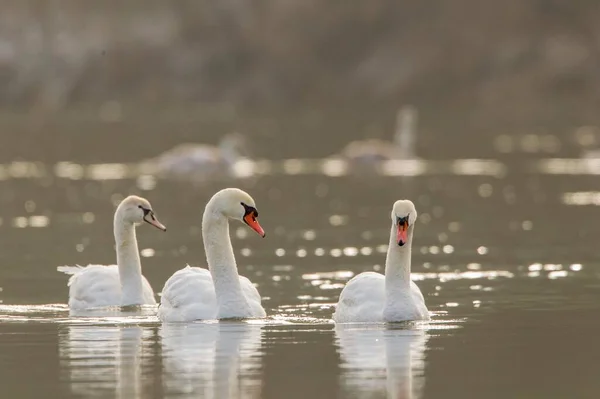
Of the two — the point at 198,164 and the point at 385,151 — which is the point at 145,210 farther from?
the point at 385,151

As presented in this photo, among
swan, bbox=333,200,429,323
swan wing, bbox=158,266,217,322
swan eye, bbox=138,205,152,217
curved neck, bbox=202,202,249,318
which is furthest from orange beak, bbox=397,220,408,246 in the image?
swan eye, bbox=138,205,152,217

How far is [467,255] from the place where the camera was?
19516 millimetres

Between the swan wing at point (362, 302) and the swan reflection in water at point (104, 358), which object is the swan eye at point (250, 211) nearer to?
the swan wing at point (362, 302)

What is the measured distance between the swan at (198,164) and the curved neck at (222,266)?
19.6 m

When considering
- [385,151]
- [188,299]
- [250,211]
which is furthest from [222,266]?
[385,151]

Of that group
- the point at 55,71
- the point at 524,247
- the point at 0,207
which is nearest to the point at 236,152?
the point at 0,207

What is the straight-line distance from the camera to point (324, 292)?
53.9 feet

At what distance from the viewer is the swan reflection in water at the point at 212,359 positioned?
10.7 metres

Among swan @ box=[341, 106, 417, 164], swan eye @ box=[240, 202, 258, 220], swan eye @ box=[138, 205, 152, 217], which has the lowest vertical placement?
swan eye @ box=[240, 202, 258, 220]

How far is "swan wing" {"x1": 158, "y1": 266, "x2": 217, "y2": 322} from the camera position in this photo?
14422 millimetres

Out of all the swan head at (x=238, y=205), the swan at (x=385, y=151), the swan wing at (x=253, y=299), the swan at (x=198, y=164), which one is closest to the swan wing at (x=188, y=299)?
the swan wing at (x=253, y=299)

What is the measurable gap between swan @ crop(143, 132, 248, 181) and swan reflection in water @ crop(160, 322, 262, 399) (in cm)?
2099

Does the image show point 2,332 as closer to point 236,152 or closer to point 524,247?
point 524,247

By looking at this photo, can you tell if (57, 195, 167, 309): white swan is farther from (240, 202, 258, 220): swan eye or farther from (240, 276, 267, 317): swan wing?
(240, 202, 258, 220): swan eye
